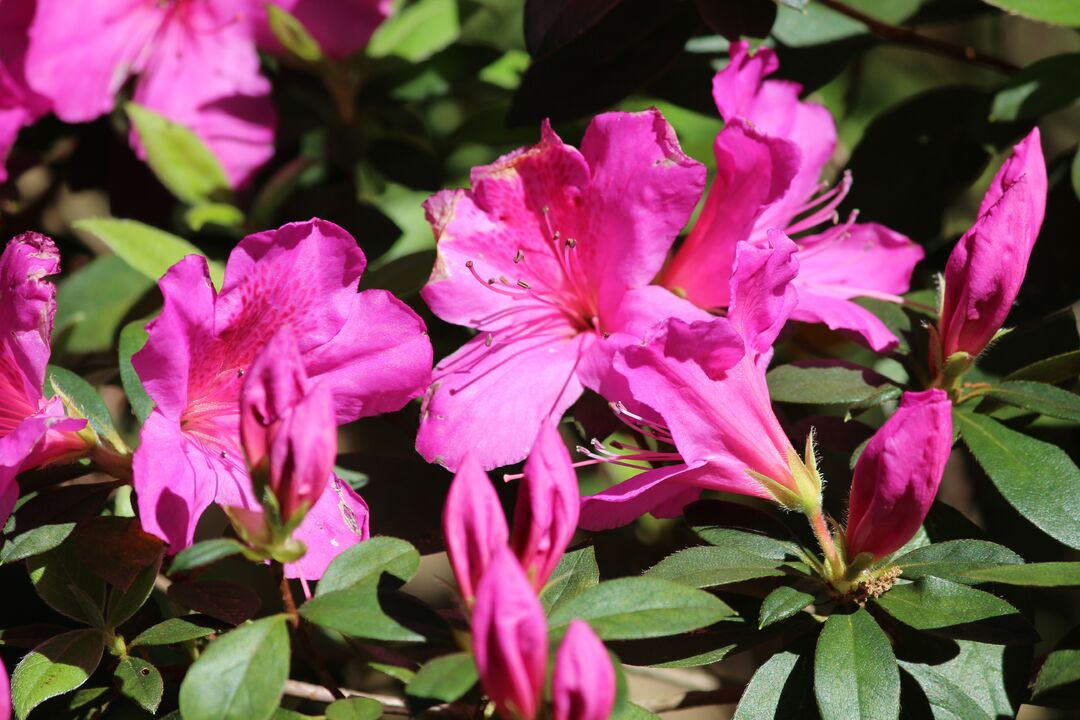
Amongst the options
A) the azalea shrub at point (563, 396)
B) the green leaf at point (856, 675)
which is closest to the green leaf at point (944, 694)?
the azalea shrub at point (563, 396)

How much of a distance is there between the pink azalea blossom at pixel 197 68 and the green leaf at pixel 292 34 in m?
0.07

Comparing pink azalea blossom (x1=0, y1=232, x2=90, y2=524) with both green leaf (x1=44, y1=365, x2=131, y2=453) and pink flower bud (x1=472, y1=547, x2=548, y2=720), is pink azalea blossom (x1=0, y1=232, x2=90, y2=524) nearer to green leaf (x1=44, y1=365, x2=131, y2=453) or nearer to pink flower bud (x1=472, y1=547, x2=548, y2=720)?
green leaf (x1=44, y1=365, x2=131, y2=453)

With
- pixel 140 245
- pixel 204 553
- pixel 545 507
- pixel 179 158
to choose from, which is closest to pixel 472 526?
pixel 545 507

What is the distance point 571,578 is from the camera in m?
0.96

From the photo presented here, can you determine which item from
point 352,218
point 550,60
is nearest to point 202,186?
point 352,218

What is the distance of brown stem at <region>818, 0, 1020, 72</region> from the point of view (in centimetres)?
147

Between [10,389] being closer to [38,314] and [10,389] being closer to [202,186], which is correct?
[38,314]

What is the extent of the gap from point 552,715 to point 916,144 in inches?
43.2

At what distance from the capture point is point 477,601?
71 centimetres

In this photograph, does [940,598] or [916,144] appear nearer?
[940,598]

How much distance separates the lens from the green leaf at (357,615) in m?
0.82

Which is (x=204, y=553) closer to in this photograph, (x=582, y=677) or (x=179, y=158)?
(x=582, y=677)

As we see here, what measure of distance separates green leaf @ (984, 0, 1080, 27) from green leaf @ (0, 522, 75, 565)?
1.10 metres

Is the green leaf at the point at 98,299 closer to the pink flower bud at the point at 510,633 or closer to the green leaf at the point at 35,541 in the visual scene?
the green leaf at the point at 35,541
